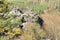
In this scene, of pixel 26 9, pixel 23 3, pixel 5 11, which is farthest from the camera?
pixel 23 3

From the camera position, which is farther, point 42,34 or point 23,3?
point 23,3

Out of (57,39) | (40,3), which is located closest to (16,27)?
(57,39)

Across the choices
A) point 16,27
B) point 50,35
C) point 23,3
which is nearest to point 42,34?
point 50,35

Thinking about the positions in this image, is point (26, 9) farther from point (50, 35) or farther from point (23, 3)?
point (50, 35)

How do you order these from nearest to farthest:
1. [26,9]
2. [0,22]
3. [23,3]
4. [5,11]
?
1. [0,22]
2. [5,11]
3. [26,9]
4. [23,3]

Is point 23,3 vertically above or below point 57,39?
above

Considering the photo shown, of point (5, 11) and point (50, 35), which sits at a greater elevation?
point (5, 11)

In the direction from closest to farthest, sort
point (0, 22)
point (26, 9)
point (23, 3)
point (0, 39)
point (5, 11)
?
1. point (0, 39)
2. point (0, 22)
3. point (5, 11)
4. point (26, 9)
5. point (23, 3)

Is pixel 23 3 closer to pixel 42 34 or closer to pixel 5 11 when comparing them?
pixel 5 11

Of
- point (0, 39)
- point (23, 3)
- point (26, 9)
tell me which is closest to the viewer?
point (0, 39)
